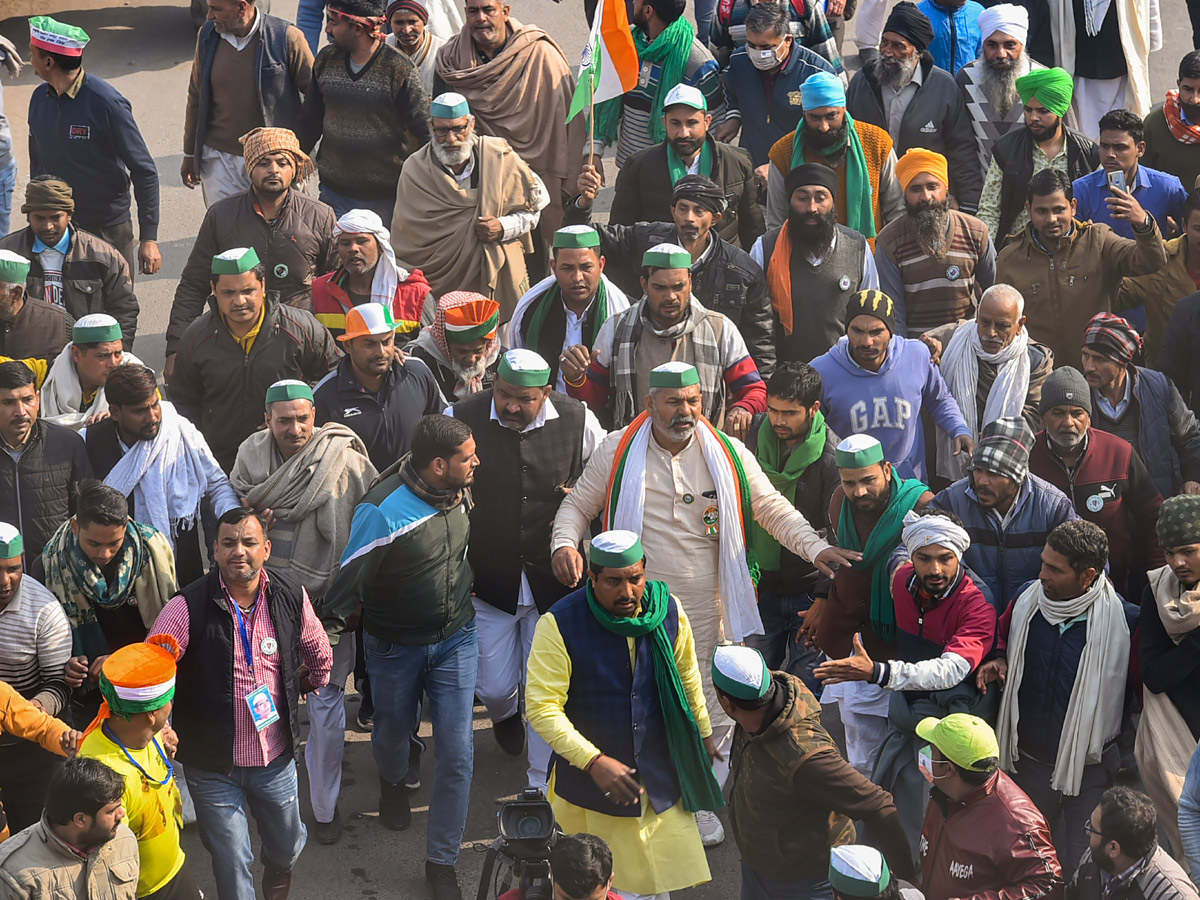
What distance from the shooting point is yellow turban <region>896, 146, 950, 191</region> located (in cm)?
889

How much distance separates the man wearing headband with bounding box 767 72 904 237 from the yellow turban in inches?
5.3

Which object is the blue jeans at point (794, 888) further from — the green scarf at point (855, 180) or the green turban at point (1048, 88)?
the green turban at point (1048, 88)

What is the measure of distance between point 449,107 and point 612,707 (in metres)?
4.24

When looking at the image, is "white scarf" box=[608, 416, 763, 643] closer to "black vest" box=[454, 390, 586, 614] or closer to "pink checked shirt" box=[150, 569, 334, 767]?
"black vest" box=[454, 390, 586, 614]

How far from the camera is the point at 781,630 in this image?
740 cm

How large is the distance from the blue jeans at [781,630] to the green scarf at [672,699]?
4.02 ft

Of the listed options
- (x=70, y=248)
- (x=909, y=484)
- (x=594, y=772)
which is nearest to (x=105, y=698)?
(x=594, y=772)

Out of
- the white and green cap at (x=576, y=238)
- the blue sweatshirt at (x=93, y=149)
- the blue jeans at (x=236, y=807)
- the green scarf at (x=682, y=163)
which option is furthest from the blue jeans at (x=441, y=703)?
the blue sweatshirt at (x=93, y=149)

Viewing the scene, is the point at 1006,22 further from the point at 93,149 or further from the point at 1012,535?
the point at 93,149

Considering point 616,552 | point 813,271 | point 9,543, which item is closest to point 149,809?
point 9,543

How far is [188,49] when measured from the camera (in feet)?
49.2

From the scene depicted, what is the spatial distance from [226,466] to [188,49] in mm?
7898

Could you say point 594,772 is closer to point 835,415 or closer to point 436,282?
point 835,415

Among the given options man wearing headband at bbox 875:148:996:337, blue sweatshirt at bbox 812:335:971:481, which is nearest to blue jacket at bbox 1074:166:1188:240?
man wearing headband at bbox 875:148:996:337
